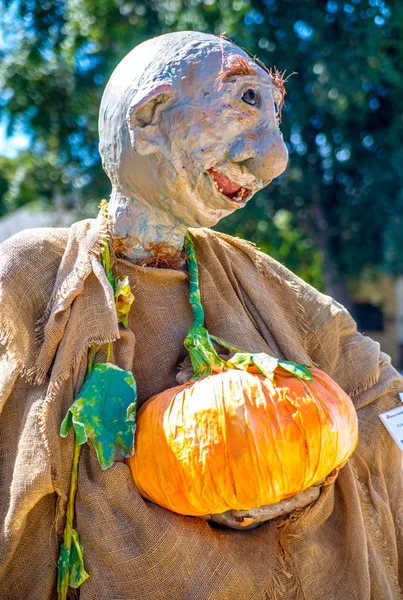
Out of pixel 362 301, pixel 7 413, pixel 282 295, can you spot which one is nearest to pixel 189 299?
pixel 282 295

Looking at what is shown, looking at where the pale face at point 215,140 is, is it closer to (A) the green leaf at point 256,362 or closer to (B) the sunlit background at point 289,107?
(A) the green leaf at point 256,362

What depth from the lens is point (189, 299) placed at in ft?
8.10

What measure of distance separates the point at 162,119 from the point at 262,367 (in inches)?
31.0

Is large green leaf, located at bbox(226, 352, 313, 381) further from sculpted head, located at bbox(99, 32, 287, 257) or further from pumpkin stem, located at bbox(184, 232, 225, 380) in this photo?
sculpted head, located at bbox(99, 32, 287, 257)

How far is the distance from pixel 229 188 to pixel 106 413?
760mm

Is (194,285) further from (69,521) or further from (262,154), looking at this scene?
(69,521)

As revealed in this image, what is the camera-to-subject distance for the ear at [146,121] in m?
2.25

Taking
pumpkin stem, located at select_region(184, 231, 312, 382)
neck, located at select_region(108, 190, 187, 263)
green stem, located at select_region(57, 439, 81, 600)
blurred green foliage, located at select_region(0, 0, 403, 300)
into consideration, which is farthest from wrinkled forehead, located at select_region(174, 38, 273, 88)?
blurred green foliage, located at select_region(0, 0, 403, 300)

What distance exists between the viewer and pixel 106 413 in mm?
2160

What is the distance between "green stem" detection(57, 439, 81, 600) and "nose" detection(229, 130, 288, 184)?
94 centimetres

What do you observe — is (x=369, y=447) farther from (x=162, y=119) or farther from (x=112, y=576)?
(x=162, y=119)

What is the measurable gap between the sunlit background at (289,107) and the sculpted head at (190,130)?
671cm

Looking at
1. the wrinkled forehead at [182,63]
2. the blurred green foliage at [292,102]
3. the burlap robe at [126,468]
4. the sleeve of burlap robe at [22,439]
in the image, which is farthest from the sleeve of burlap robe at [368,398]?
the blurred green foliage at [292,102]

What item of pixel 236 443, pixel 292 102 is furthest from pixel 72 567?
pixel 292 102
